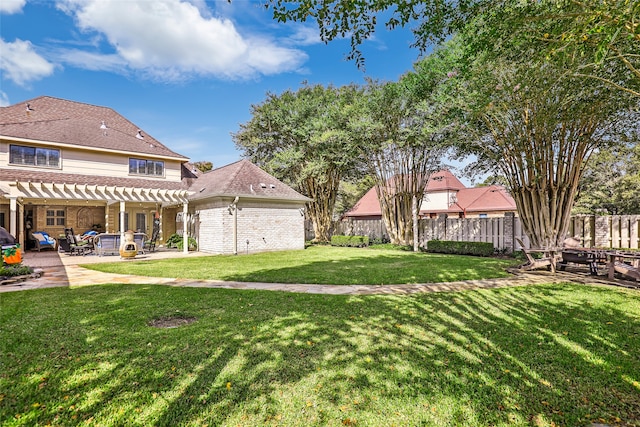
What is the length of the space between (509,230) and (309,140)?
39.6ft

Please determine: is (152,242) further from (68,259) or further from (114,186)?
(68,259)

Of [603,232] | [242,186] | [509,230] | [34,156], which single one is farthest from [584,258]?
[34,156]

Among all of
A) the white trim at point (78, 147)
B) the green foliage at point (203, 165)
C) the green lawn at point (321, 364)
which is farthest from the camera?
the green foliage at point (203, 165)

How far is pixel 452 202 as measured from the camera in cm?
3098

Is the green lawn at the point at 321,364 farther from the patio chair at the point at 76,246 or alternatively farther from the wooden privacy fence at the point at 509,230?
the patio chair at the point at 76,246

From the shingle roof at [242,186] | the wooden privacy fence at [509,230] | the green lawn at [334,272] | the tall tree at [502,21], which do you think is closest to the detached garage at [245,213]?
the shingle roof at [242,186]

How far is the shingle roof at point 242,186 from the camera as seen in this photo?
52.7ft

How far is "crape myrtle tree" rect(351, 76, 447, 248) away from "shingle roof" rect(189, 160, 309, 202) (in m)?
4.70

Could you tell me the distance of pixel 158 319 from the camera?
491cm

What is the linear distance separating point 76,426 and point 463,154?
1603 cm

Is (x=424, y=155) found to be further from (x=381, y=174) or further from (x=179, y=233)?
(x=179, y=233)

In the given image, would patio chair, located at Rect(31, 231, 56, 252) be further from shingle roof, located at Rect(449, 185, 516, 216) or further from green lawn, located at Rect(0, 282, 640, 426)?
shingle roof, located at Rect(449, 185, 516, 216)

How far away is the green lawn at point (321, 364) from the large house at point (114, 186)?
34.1 feet

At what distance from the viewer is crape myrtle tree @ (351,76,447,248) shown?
1556 cm
